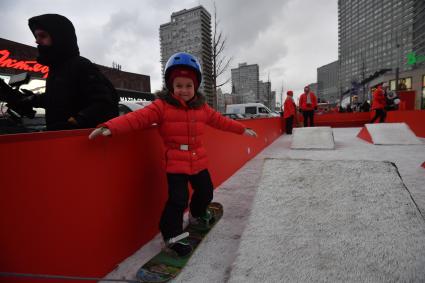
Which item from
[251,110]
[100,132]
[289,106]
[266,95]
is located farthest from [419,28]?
[100,132]

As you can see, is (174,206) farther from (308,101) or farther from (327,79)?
(327,79)

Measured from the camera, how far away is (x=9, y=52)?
1780 cm

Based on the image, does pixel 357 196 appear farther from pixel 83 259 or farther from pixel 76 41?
pixel 76 41

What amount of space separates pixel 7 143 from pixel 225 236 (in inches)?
73.7

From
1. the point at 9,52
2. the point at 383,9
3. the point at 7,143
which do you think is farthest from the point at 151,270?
the point at 383,9

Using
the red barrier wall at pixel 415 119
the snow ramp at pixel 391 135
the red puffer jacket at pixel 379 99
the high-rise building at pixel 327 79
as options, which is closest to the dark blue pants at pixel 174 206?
the snow ramp at pixel 391 135

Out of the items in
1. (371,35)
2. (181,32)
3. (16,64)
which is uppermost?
(371,35)

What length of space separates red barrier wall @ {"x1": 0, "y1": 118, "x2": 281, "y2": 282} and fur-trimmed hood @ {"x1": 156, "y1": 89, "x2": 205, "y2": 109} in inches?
15.6

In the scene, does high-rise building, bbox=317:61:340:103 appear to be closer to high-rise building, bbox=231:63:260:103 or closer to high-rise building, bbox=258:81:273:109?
high-rise building, bbox=231:63:260:103

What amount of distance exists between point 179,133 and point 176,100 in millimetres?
294

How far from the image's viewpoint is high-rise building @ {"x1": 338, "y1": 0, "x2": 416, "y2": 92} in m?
104

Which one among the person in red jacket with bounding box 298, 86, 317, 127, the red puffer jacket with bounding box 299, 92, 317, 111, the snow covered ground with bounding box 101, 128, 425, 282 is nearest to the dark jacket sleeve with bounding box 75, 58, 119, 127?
the snow covered ground with bounding box 101, 128, 425, 282

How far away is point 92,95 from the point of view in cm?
212

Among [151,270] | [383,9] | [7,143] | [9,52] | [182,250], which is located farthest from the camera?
[383,9]
